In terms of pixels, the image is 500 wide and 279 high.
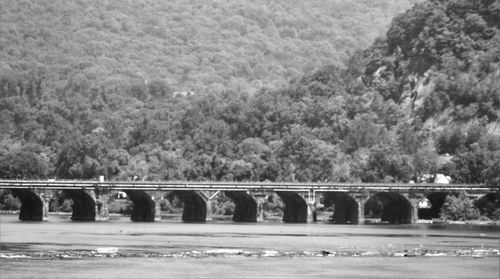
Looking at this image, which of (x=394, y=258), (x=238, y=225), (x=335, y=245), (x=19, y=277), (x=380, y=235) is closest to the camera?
(x=19, y=277)

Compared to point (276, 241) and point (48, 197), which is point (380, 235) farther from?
point (48, 197)

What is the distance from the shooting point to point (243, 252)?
418 feet

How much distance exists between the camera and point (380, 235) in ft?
531

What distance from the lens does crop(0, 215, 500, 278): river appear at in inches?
4311

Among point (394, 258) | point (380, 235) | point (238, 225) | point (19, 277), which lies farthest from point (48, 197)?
point (19, 277)

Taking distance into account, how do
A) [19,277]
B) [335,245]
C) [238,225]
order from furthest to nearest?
[238,225] < [335,245] < [19,277]

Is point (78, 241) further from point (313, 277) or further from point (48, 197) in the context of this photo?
point (48, 197)

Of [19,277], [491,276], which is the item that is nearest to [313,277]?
[491,276]

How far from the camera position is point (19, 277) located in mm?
103125

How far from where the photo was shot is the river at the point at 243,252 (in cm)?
10950

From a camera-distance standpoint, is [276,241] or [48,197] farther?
[48,197]

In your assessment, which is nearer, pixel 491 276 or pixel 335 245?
pixel 491 276

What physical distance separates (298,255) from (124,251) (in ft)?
48.4

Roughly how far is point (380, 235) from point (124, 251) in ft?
138
